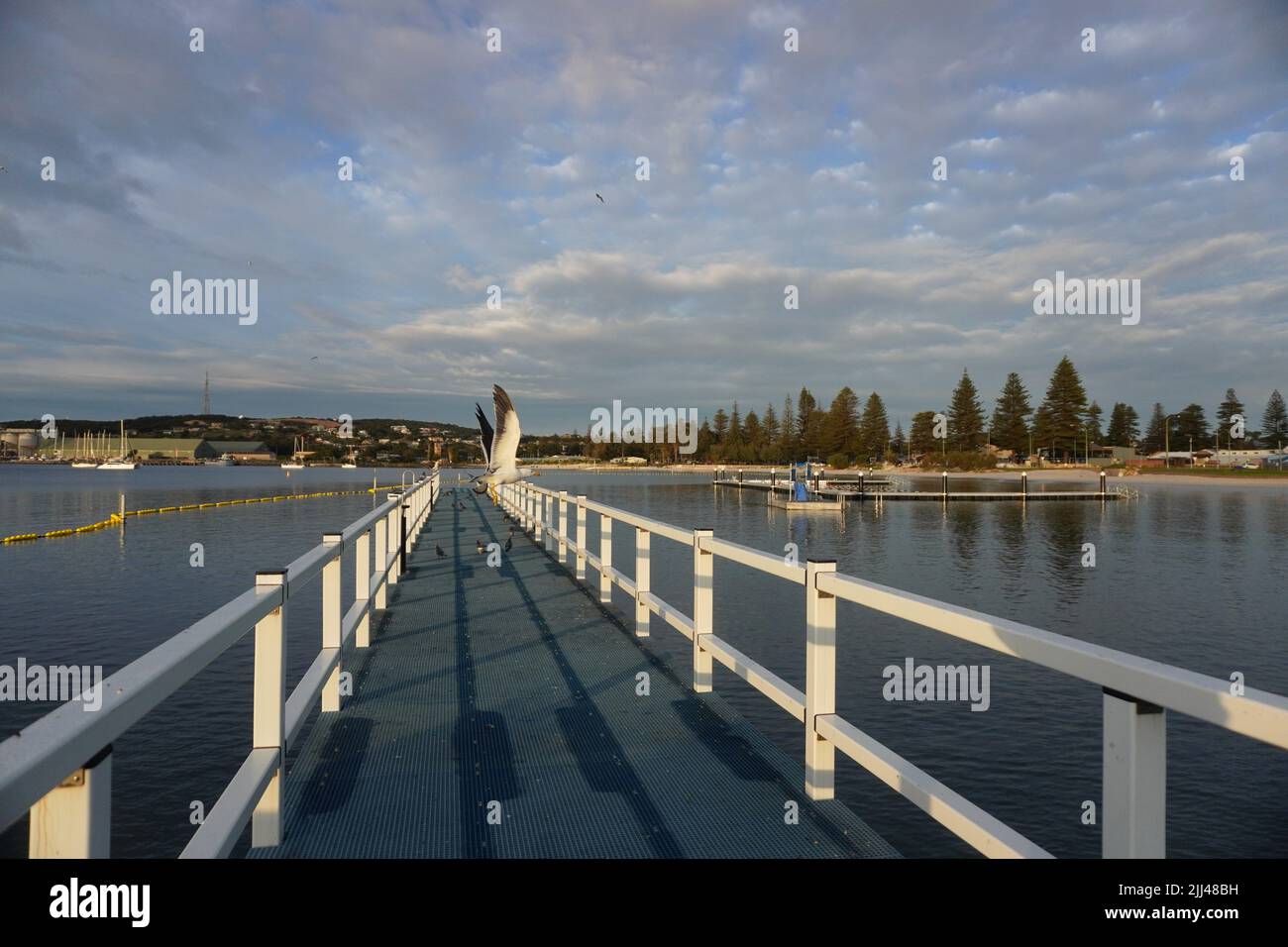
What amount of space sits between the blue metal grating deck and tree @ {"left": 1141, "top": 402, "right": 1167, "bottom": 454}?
154552 mm

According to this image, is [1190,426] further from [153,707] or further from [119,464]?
[119,464]

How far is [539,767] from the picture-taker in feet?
13.0

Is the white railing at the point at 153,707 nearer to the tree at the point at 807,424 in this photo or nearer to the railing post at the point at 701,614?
the railing post at the point at 701,614

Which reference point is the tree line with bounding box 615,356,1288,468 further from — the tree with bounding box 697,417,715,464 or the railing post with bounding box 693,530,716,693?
the railing post with bounding box 693,530,716,693

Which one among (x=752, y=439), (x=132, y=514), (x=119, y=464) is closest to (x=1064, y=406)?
(x=752, y=439)

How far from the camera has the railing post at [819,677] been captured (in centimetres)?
334

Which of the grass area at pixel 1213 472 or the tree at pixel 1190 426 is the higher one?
the tree at pixel 1190 426

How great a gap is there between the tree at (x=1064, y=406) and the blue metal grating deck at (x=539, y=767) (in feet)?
342

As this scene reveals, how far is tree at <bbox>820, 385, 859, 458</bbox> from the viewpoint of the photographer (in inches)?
4793

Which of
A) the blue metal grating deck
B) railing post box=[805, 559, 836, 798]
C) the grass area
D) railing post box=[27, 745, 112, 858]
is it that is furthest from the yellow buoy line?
the grass area

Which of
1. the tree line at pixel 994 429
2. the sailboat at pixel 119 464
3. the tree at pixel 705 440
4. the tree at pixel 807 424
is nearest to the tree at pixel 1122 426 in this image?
the tree line at pixel 994 429
